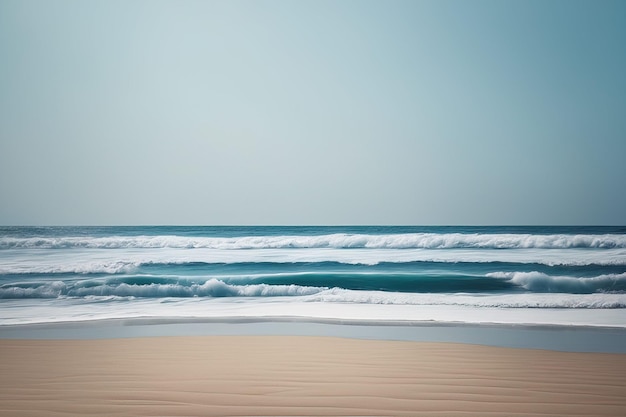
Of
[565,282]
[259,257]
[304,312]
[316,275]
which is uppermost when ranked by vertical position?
[565,282]

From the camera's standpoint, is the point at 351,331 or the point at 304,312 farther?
the point at 304,312

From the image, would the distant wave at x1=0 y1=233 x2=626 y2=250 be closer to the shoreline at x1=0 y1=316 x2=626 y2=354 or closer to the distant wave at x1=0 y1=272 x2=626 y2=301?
the distant wave at x1=0 y1=272 x2=626 y2=301

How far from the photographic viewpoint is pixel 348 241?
1789cm

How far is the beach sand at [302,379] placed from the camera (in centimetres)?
266

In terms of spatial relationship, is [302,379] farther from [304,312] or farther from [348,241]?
[348,241]

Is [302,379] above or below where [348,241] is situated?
below

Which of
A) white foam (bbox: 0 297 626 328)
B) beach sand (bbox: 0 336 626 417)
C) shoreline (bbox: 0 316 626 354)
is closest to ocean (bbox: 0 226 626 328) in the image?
white foam (bbox: 0 297 626 328)

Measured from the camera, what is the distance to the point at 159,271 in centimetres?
1231

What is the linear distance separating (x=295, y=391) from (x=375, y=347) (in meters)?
1.52

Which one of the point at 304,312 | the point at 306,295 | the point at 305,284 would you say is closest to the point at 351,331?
the point at 304,312

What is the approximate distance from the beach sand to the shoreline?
407 millimetres

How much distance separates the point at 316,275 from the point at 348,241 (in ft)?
20.0

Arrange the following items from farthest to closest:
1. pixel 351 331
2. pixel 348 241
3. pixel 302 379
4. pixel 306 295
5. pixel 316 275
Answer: pixel 348 241, pixel 316 275, pixel 306 295, pixel 351 331, pixel 302 379

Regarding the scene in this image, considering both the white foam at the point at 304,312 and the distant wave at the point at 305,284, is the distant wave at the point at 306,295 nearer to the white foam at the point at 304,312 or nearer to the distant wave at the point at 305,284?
the distant wave at the point at 305,284
